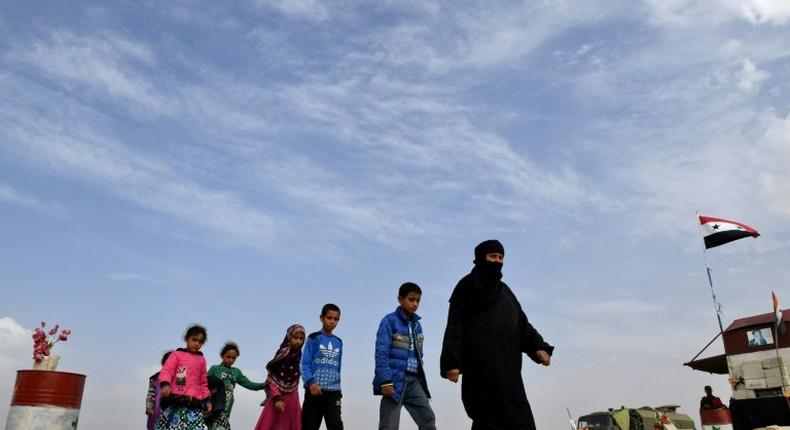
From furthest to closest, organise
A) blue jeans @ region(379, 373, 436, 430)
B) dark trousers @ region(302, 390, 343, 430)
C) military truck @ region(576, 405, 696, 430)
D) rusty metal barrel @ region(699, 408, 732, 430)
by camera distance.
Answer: military truck @ region(576, 405, 696, 430)
rusty metal barrel @ region(699, 408, 732, 430)
dark trousers @ region(302, 390, 343, 430)
blue jeans @ region(379, 373, 436, 430)

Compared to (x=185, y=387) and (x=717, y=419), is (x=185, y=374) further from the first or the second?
(x=717, y=419)

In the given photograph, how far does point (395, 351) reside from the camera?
6.61 metres

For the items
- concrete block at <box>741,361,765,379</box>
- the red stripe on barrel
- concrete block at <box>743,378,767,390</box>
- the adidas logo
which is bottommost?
the red stripe on barrel

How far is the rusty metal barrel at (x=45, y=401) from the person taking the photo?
721cm

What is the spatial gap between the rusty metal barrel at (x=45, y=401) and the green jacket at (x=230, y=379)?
1969 millimetres

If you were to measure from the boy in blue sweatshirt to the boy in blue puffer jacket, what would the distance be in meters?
1.11

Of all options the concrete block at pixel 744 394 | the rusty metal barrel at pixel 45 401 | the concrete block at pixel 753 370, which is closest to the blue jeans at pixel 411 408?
the rusty metal barrel at pixel 45 401

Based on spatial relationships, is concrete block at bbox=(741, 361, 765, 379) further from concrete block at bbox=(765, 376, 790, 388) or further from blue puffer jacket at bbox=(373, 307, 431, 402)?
blue puffer jacket at bbox=(373, 307, 431, 402)

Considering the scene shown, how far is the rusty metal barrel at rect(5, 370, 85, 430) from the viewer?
721 centimetres

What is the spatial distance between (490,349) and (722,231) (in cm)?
2174

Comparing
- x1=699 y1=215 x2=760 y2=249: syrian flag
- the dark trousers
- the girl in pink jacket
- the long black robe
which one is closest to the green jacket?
the girl in pink jacket

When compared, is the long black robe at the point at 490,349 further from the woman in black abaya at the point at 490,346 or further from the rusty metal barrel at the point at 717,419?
the rusty metal barrel at the point at 717,419

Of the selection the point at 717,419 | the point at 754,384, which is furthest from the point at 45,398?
the point at 754,384

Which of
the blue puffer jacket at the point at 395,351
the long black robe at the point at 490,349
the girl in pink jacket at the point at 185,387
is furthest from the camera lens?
the girl in pink jacket at the point at 185,387
